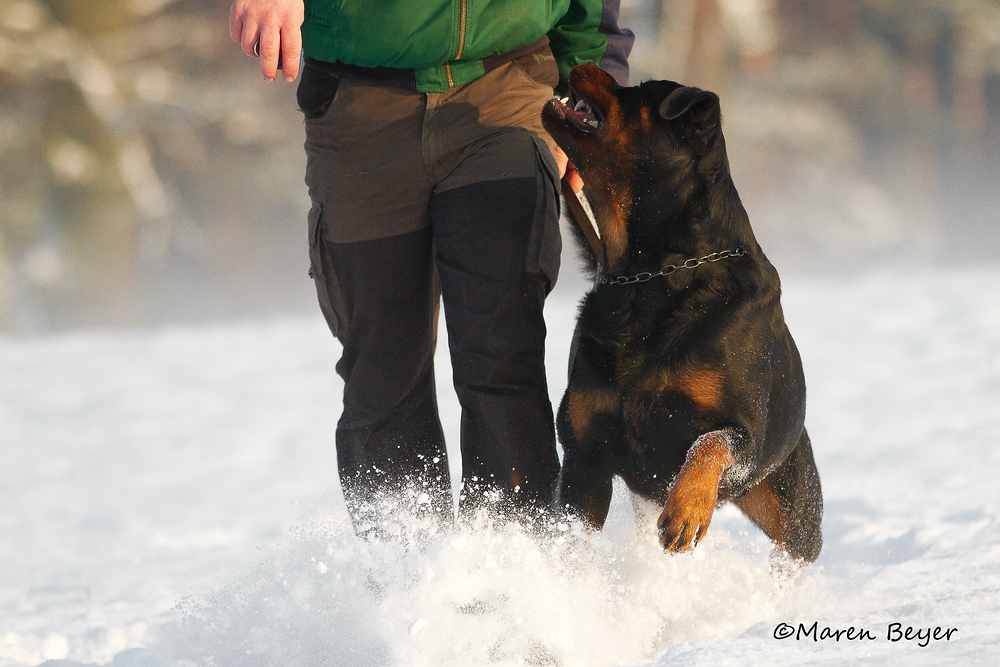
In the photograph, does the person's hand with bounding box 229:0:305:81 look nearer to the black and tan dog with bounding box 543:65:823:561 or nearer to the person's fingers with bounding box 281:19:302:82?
the person's fingers with bounding box 281:19:302:82

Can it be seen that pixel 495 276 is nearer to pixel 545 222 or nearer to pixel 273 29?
pixel 545 222

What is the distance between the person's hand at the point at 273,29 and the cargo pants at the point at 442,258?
0.33 meters

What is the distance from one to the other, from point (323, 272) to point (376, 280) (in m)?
0.16

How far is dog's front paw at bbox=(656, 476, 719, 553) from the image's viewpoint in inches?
88.8

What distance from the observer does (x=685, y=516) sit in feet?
7.42

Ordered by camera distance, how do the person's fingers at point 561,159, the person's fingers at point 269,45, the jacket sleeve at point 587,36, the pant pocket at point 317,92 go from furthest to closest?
1. the person's fingers at point 561,159
2. the jacket sleeve at point 587,36
3. the pant pocket at point 317,92
4. the person's fingers at point 269,45

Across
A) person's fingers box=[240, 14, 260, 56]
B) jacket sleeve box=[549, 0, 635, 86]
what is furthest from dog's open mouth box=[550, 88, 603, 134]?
person's fingers box=[240, 14, 260, 56]

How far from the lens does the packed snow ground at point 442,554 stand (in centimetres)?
240

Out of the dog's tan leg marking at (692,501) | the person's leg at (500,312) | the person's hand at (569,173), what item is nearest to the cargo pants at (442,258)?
the person's leg at (500,312)

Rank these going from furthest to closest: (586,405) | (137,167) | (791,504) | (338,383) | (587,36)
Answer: (137,167), (338,383), (791,504), (587,36), (586,405)

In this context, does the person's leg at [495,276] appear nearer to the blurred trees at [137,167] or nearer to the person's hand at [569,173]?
the person's hand at [569,173]

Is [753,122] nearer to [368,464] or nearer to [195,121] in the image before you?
[195,121]

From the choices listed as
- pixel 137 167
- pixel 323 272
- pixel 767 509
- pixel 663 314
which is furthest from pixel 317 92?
pixel 137 167

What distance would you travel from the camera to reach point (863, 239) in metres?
17.8
